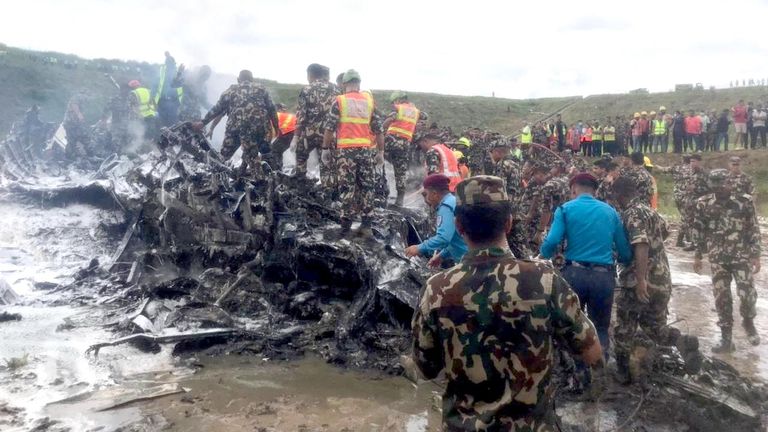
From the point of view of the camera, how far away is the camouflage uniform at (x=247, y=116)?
7.86 meters

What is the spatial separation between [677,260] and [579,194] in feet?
23.1

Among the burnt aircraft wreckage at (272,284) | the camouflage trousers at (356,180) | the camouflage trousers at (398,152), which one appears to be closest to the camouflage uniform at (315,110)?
the camouflage trousers at (356,180)

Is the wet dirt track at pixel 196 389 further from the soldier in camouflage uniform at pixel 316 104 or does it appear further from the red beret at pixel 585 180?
the soldier in camouflage uniform at pixel 316 104

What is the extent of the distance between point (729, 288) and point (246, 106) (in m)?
5.98

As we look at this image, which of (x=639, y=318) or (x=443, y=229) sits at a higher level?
(x=443, y=229)

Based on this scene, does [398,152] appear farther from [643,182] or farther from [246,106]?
[643,182]

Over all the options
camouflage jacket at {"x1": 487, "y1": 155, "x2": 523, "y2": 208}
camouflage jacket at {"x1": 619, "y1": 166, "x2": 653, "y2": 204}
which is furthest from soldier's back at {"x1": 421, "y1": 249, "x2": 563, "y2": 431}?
camouflage jacket at {"x1": 487, "y1": 155, "x2": 523, "y2": 208}

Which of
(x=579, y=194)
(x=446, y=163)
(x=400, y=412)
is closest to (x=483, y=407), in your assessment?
(x=400, y=412)

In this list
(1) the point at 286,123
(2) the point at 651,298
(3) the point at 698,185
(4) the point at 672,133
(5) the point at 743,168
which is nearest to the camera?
(2) the point at 651,298

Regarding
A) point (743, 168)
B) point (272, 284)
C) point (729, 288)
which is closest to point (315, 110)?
point (272, 284)

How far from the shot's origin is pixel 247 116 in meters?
7.86

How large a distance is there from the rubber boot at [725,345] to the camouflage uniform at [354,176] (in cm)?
376

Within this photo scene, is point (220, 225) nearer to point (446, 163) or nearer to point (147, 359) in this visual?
point (147, 359)

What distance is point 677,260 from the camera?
35.0ft
